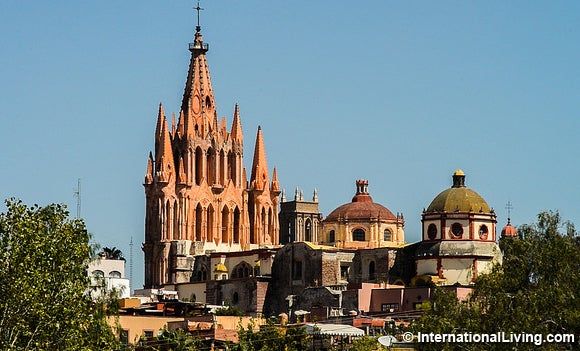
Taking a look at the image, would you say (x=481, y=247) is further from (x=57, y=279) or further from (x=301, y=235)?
(x=57, y=279)

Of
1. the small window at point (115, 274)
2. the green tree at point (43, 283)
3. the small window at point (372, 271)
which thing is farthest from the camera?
the small window at point (115, 274)

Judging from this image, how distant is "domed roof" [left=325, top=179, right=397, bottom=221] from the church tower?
1228 centimetres

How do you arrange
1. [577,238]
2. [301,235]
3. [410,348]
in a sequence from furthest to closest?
[301,235] < [577,238] < [410,348]

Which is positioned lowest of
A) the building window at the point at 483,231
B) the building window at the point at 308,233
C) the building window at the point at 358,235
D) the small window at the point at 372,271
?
the small window at the point at 372,271

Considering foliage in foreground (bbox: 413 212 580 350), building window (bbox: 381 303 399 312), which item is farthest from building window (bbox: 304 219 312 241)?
foliage in foreground (bbox: 413 212 580 350)

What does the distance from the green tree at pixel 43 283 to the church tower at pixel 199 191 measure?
234 feet

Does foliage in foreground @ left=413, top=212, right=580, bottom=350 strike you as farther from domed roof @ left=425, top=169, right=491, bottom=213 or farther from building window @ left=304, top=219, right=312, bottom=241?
building window @ left=304, top=219, right=312, bottom=241

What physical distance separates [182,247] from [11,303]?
75896 millimetres

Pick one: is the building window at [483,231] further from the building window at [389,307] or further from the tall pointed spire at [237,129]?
the tall pointed spire at [237,129]

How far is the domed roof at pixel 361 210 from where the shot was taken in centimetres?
13200

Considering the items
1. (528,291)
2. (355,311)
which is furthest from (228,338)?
(355,311)

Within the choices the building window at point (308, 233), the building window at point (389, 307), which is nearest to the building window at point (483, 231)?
the building window at point (389, 307)

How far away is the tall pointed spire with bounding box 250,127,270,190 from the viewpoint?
14712 centimetres

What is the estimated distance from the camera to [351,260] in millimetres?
120250
